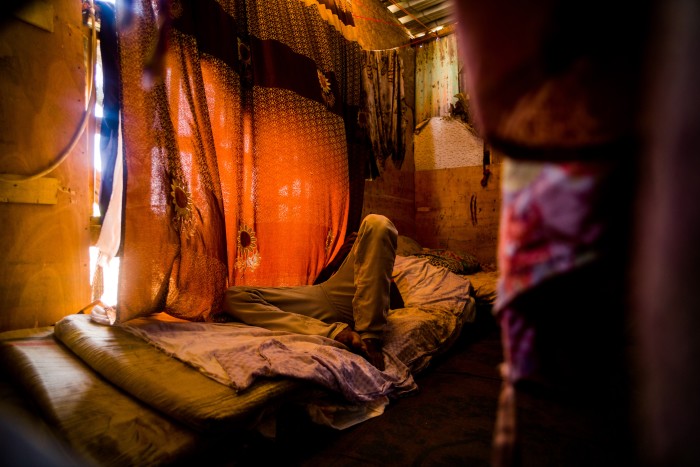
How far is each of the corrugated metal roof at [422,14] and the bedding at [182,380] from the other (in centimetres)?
442

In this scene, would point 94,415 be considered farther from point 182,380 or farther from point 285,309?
point 285,309

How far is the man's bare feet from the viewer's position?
6.30ft

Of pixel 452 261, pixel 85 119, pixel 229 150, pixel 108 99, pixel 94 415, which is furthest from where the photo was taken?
pixel 452 261

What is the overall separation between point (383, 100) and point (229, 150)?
91.2 inches

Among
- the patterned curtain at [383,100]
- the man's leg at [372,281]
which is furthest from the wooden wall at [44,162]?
the patterned curtain at [383,100]

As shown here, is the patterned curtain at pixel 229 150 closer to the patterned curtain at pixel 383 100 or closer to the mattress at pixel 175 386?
the mattress at pixel 175 386

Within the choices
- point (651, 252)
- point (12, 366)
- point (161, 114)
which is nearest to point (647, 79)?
point (651, 252)

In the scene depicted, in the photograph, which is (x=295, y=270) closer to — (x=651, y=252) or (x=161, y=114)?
(x=161, y=114)

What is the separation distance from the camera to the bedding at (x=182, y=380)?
1155mm

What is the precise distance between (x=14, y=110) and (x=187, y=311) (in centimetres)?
155

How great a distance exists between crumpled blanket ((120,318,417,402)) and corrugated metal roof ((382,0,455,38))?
446 centimetres

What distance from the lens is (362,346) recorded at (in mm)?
1934

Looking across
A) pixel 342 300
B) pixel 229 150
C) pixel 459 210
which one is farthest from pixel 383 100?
pixel 342 300

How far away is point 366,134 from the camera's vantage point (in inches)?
153
